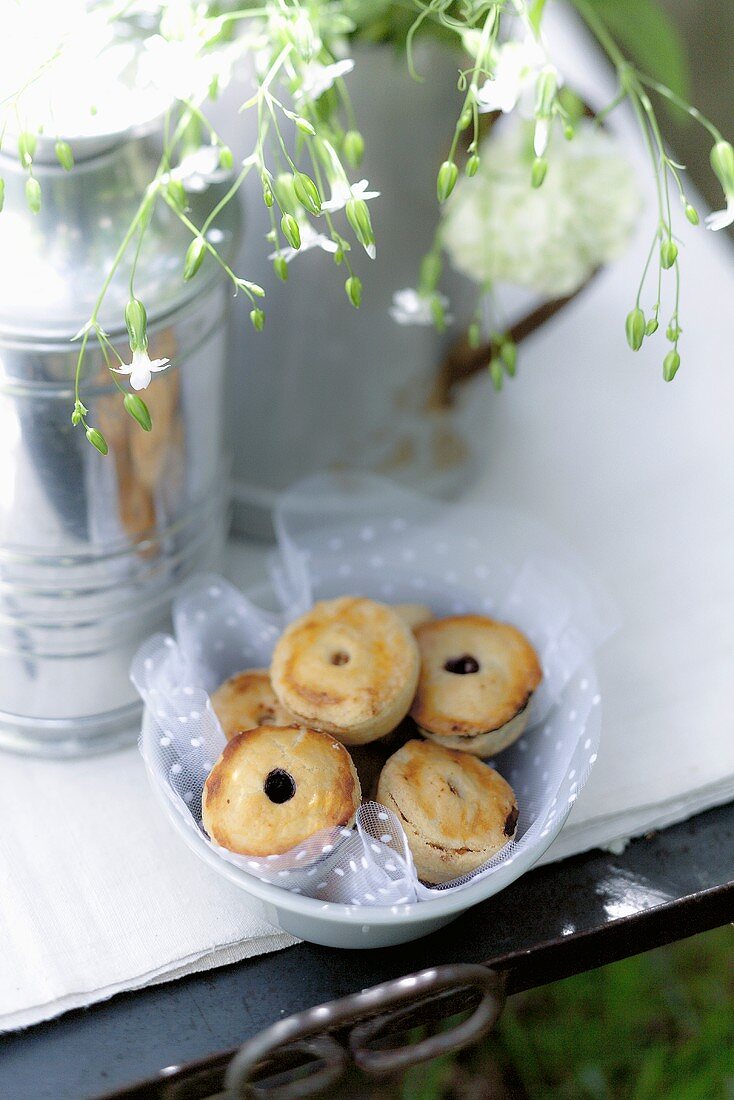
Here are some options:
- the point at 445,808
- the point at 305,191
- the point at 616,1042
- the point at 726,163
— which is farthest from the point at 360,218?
the point at 616,1042

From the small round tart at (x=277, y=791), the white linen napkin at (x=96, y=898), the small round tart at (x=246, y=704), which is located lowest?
the white linen napkin at (x=96, y=898)

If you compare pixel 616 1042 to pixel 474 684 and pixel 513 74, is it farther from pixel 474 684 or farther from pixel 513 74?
pixel 513 74

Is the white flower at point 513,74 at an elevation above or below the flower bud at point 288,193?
above

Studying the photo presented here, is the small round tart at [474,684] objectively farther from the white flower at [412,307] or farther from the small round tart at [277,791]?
the white flower at [412,307]

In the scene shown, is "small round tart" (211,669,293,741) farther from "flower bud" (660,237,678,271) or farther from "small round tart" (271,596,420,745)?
"flower bud" (660,237,678,271)

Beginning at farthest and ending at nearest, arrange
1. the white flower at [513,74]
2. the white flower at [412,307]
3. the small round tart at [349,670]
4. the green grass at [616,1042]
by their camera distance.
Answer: the green grass at [616,1042] < the white flower at [412,307] < the small round tart at [349,670] < the white flower at [513,74]

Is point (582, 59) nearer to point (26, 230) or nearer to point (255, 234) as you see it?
point (255, 234)

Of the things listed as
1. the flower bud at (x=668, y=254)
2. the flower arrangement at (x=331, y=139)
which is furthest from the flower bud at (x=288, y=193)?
the flower bud at (x=668, y=254)
